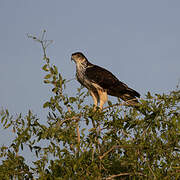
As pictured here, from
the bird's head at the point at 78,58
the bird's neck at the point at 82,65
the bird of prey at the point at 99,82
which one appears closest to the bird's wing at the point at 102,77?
the bird of prey at the point at 99,82

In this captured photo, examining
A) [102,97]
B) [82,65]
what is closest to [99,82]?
[102,97]

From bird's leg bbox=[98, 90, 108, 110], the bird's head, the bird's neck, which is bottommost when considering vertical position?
bird's leg bbox=[98, 90, 108, 110]

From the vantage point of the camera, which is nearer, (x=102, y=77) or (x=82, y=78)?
(x=82, y=78)

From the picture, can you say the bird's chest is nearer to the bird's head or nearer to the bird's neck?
the bird's neck

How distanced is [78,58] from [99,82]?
2.87 ft

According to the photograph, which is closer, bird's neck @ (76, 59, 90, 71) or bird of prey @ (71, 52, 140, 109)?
bird of prey @ (71, 52, 140, 109)

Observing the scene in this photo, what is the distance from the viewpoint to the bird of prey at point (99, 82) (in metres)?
8.84

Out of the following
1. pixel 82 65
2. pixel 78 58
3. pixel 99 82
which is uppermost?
pixel 78 58

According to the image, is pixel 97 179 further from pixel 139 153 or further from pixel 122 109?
pixel 122 109

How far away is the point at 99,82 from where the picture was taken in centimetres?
889

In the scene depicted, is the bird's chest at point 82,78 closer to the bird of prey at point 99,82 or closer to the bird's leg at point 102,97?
the bird of prey at point 99,82

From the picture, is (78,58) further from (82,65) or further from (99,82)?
(99,82)

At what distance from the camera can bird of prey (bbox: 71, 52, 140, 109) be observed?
8844mm

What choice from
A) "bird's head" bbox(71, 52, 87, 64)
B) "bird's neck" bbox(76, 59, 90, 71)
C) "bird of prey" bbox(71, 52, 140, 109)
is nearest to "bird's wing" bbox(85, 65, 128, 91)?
"bird of prey" bbox(71, 52, 140, 109)
